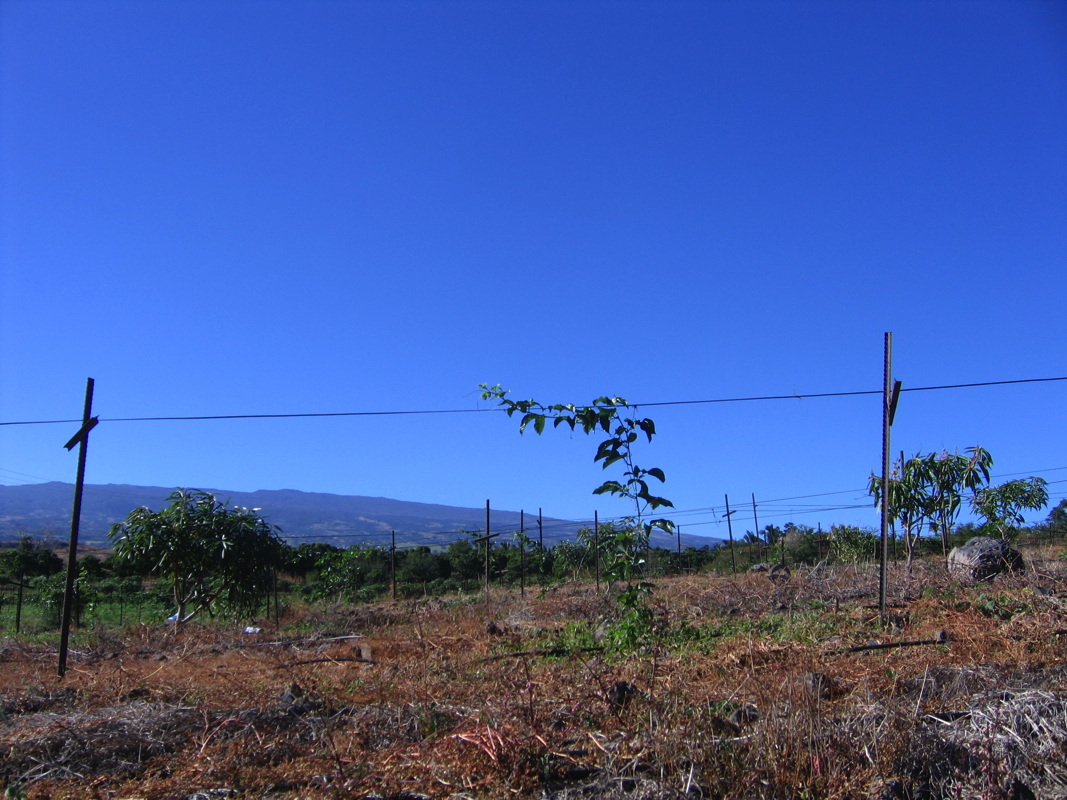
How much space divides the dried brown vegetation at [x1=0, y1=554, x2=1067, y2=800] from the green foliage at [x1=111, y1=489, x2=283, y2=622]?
557cm

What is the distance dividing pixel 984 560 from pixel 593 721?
10.4 meters

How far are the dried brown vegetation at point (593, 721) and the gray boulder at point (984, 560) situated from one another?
364 cm

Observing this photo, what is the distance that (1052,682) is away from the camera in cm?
543

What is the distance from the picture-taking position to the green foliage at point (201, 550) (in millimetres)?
14445

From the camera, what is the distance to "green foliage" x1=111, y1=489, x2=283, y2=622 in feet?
47.4

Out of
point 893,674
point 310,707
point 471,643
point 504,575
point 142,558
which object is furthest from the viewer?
point 504,575

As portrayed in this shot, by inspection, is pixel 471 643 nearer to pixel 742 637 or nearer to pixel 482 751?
pixel 742 637

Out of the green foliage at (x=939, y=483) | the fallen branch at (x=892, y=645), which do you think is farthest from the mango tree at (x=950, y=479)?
the fallen branch at (x=892, y=645)

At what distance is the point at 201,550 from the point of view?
14.6m

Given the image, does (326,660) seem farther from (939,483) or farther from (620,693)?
(939,483)

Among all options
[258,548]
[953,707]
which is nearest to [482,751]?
[953,707]

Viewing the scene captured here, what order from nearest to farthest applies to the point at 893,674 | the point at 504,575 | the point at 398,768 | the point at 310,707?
the point at 398,768 → the point at 310,707 → the point at 893,674 → the point at 504,575

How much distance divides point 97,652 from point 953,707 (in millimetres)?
10446

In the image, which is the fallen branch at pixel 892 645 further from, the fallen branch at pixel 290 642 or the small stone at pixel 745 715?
the fallen branch at pixel 290 642
